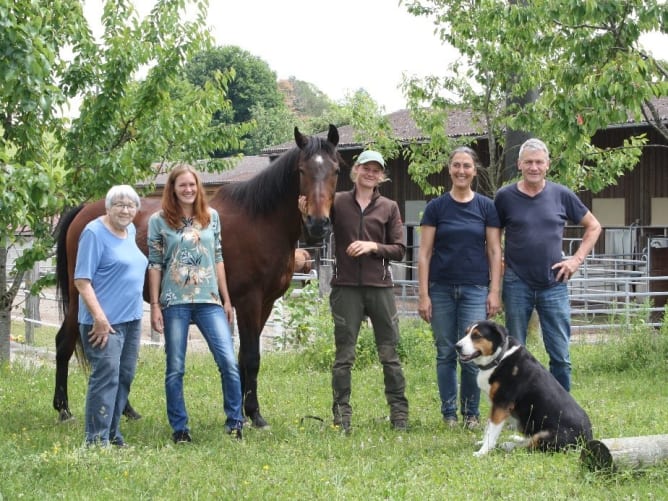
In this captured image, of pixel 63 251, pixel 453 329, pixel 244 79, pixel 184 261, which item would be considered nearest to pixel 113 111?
pixel 63 251

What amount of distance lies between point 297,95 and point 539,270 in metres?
93.7

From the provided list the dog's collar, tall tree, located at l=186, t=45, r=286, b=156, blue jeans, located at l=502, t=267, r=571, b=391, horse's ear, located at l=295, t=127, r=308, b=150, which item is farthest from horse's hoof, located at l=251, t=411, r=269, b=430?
tall tree, located at l=186, t=45, r=286, b=156

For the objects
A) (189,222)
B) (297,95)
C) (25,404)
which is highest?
(297,95)

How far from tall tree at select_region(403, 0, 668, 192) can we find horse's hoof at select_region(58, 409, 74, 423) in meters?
5.42

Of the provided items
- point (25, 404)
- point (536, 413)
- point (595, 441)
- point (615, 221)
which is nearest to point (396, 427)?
point (536, 413)

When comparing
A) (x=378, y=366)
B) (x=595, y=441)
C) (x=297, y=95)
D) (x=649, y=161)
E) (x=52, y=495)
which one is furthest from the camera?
(x=297, y=95)

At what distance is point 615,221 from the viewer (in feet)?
65.3

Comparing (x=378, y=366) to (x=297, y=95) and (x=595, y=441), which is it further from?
(x=297, y=95)

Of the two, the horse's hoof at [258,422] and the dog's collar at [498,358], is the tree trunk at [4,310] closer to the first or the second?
the horse's hoof at [258,422]

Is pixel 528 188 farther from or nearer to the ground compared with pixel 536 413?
farther from the ground

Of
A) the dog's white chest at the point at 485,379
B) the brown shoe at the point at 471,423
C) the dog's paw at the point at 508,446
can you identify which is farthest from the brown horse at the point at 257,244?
the dog's paw at the point at 508,446

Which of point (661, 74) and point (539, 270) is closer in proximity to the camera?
point (539, 270)

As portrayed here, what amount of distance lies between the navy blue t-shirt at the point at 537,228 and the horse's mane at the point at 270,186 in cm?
163

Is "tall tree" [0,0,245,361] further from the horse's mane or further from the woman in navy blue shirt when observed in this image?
the woman in navy blue shirt
